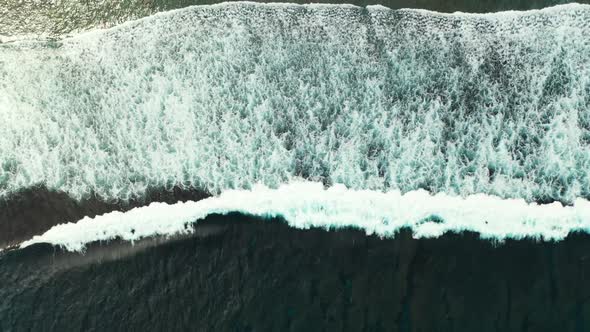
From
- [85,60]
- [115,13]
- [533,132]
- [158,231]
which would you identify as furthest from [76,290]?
[533,132]

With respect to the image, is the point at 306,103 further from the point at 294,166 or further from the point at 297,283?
the point at 297,283

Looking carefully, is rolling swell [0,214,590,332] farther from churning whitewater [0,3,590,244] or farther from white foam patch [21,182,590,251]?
churning whitewater [0,3,590,244]

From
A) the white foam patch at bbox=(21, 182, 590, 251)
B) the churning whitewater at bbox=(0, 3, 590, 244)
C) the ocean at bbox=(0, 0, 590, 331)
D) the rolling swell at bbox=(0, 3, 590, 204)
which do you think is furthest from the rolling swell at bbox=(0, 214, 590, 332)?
the rolling swell at bbox=(0, 3, 590, 204)

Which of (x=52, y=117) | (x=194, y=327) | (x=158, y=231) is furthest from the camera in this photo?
(x=52, y=117)

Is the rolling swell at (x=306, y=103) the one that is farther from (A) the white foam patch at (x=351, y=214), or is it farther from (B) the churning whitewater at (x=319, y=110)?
(A) the white foam patch at (x=351, y=214)

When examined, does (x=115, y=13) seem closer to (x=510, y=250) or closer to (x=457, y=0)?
(x=457, y=0)

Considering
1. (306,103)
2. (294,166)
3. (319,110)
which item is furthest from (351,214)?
(306,103)

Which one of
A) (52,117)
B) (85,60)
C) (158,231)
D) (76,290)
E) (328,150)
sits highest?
(85,60)
